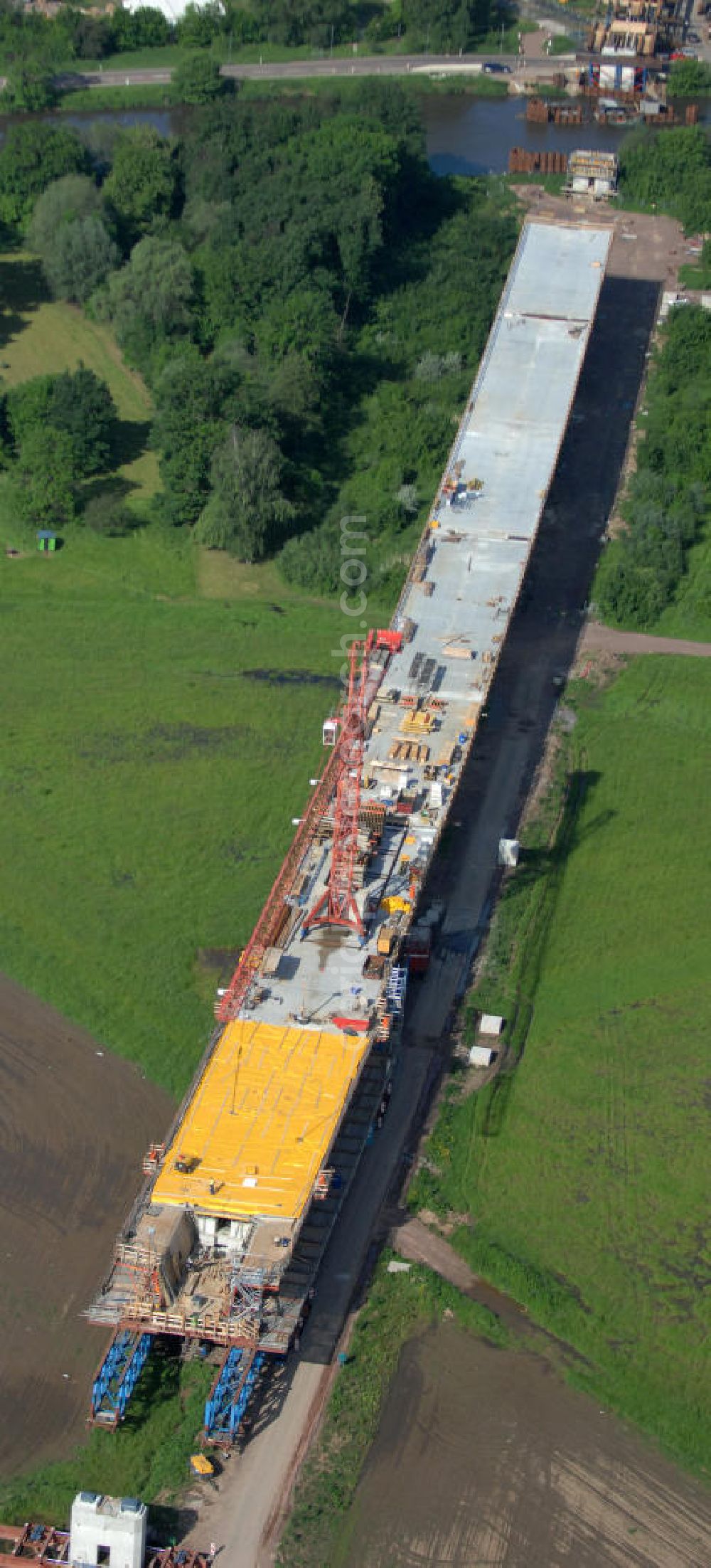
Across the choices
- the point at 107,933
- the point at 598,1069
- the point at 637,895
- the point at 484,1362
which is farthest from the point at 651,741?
the point at 484,1362

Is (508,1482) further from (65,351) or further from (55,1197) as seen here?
(65,351)

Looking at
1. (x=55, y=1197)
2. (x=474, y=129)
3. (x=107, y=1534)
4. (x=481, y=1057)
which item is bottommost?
(x=107, y=1534)

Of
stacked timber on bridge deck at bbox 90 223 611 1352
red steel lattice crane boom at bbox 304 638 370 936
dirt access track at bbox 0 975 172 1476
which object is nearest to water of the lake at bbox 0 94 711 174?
stacked timber on bridge deck at bbox 90 223 611 1352

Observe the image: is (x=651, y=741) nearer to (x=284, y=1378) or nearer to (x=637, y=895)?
(x=637, y=895)

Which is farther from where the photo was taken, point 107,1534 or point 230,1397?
point 230,1397

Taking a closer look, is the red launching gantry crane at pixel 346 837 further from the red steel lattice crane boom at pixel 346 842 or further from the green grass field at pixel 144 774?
the green grass field at pixel 144 774

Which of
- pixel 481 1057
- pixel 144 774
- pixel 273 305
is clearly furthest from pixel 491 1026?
pixel 273 305
